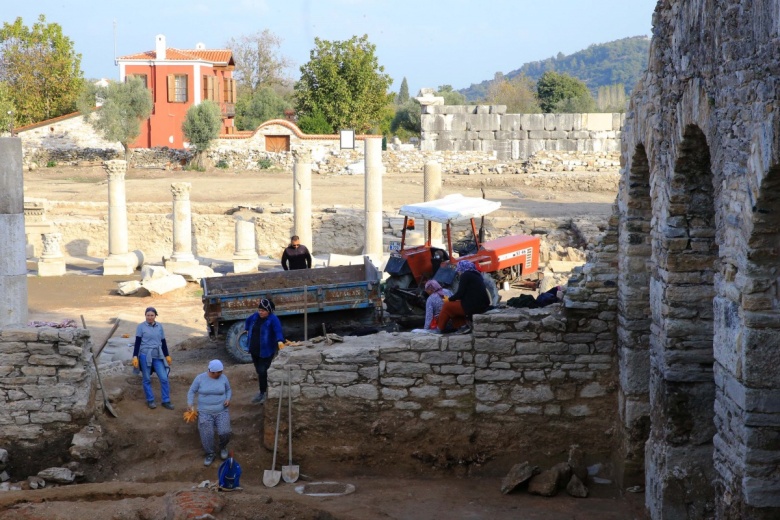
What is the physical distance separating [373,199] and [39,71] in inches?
1272

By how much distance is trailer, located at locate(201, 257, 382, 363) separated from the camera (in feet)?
42.2

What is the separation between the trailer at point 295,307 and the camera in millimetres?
12875

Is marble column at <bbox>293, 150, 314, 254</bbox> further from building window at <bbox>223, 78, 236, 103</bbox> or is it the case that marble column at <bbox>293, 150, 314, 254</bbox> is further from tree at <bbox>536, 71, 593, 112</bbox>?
tree at <bbox>536, 71, 593, 112</bbox>

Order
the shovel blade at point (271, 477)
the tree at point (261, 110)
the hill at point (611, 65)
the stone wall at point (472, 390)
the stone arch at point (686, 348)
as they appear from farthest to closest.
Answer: the hill at point (611, 65) → the tree at point (261, 110) → the stone wall at point (472, 390) → the shovel blade at point (271, 477) → the stone arch at point (686, 348)

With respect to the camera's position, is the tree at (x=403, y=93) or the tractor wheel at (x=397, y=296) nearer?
the tractor wheel at (x=397, y=296)

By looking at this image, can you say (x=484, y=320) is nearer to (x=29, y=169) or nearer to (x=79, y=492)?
(x=79, y=492)

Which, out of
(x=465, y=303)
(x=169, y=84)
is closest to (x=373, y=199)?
(x=465, y=303)

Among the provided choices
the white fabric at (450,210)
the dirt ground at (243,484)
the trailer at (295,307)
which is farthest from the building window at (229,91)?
the trailer at (295,307)

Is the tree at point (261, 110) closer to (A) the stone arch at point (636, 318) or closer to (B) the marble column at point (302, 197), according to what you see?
(B) the marble column at point (302, 197)

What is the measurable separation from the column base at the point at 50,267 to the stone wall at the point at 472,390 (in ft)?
46.5

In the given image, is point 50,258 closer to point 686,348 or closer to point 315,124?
point 686,348

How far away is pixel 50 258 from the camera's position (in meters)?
22.2

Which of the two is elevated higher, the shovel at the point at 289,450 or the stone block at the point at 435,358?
the stone block at the point at 435,358

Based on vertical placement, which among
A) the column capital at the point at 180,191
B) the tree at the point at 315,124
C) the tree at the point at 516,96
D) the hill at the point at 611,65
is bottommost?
the column capital at the point at 180,191
